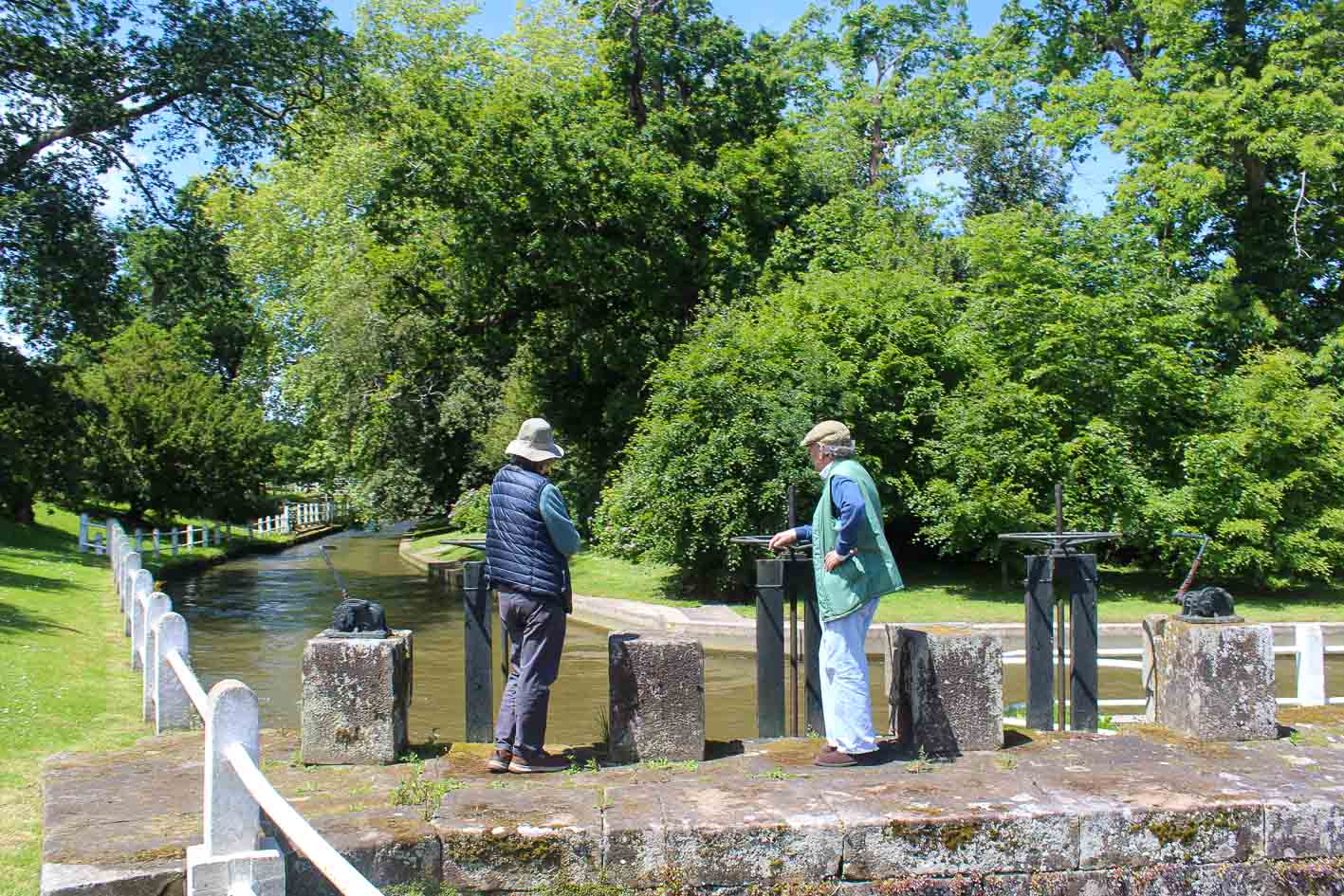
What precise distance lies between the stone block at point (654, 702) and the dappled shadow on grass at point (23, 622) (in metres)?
8.82

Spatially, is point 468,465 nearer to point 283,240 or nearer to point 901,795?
point 283,240

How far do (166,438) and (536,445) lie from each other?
31.6 meters

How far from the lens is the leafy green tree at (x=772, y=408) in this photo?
18.8 metres

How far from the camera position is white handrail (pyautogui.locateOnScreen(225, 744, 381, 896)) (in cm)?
286

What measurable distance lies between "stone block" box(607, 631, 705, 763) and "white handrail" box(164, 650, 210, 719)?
2.12 m

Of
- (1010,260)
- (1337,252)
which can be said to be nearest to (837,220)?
(1010,260)

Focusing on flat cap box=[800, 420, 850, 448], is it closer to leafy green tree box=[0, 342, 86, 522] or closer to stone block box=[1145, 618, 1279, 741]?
stone block box=[1145, 618, 1279, 741]

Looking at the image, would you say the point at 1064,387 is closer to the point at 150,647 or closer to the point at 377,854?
the point at 150,647

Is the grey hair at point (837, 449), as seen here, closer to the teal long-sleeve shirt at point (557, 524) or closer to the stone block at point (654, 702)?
the stone block at point (654, 702)

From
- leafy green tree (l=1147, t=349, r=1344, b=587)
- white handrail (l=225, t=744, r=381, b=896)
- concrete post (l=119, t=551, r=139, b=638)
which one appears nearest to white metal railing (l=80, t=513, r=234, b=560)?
concrete post (l=119, t=551, r=139, b=638)

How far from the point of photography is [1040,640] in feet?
22.8

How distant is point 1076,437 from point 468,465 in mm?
20672

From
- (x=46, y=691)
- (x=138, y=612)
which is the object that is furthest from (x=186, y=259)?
(x=46, y=691)

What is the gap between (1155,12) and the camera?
78.7ft
